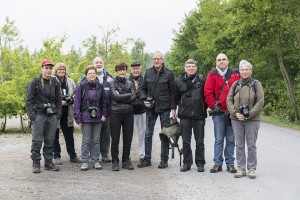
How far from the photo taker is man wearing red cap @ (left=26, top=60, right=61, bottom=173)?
7.89 m

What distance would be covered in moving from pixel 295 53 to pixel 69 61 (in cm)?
1332

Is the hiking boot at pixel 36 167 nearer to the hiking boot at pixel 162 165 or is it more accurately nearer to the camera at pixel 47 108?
the camera at pixel 47 108

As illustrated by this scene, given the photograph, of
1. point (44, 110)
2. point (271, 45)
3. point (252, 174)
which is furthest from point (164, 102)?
point (271, 45)

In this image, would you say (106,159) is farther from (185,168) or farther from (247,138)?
(247,138)

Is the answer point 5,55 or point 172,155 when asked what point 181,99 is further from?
point 5,55

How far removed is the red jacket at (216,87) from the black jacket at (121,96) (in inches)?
58.4

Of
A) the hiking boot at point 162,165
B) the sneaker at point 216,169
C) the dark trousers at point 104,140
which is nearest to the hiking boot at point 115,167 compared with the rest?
the hiking boot at point 162,165

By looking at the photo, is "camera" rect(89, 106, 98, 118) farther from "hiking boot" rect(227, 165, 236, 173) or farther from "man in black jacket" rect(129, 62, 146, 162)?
"hiking boot" rect(227, 165, 236, 173)

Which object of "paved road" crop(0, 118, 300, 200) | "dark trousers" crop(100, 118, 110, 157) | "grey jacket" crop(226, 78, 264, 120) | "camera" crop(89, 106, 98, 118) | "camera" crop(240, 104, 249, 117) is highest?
"grey jacket" crop(226, 78, 264, 120)

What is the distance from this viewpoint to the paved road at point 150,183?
6.23 metres

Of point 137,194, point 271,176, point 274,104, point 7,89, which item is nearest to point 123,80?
point 137,194

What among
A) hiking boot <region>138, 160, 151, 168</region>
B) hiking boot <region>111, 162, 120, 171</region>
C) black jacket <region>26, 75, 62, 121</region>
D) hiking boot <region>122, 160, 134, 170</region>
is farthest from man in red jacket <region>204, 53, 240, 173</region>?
black jacket <region>26, 75, 62, 121</region>

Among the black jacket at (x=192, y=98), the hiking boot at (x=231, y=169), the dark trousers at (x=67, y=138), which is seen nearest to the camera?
the hiking boot at (x=231, y=169)

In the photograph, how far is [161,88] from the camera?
8.21 meters
